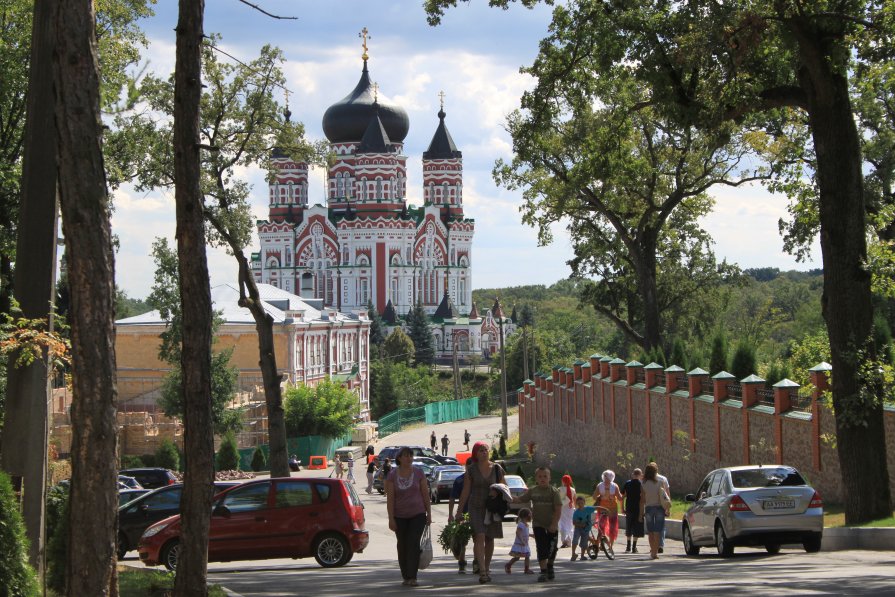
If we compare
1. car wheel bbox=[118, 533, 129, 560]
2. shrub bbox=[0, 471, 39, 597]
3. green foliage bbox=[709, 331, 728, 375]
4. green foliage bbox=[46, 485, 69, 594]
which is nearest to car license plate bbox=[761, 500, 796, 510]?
green foliage bbox=[46, 485, 69, 594]

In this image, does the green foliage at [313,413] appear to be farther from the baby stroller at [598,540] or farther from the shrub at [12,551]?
the shrub at [12,551]

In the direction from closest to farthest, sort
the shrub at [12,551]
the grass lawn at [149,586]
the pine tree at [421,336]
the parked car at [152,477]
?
the shrub at [12,551] < the grass lawn at [149,586] < the parked car at [152,477] < the pine tree at [421,336]

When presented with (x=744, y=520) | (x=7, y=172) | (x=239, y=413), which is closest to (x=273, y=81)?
(x=7, y=172)

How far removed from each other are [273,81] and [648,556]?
14580 mm

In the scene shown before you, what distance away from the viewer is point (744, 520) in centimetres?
1583

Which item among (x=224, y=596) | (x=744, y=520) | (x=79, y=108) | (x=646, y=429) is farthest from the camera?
(x=646, y=429)

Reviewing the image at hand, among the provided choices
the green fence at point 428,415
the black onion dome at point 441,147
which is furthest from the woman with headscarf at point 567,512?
the black onion dome at point 441,147

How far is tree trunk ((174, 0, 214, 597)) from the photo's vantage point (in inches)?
411

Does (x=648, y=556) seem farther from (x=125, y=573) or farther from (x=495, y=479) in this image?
(x=125, y=573)

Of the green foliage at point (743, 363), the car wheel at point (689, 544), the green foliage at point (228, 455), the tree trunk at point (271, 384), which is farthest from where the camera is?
the green foliage at point (228, 455)

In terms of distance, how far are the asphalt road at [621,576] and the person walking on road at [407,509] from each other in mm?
264

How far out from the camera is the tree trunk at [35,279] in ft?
37.8

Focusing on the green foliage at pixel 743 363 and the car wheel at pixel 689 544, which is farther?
the green foliage at pixel 743 363

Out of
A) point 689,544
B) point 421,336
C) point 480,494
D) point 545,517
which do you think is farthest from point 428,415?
point 480,494
